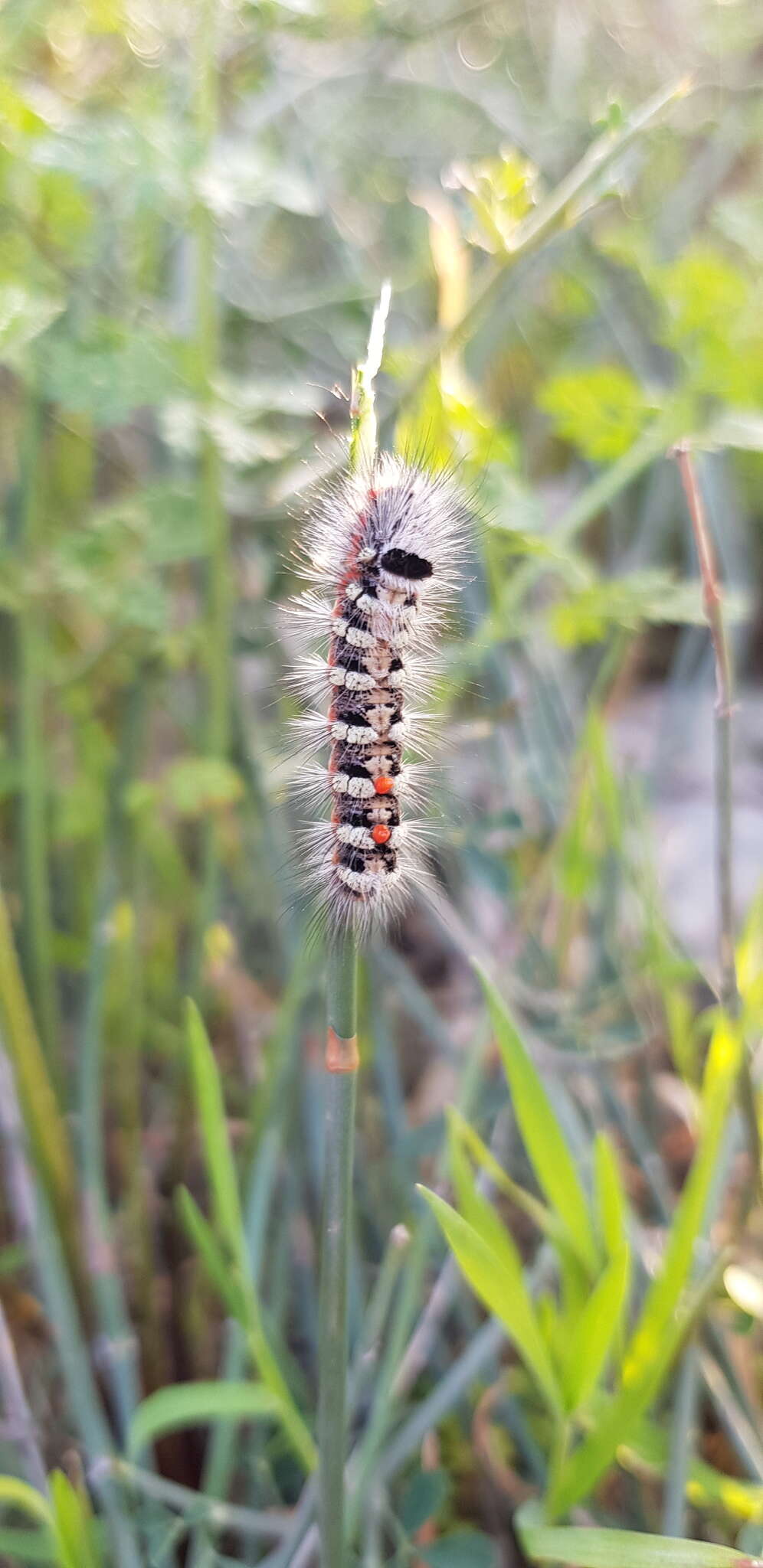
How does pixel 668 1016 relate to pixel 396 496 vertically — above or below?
below

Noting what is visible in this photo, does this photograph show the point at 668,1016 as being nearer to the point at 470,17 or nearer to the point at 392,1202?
the point at 392,1202

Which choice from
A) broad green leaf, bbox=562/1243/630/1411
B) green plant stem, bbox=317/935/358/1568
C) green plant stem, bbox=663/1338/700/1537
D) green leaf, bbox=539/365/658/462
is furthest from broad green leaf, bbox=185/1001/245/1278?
green leaf, bbox=539/365/658/462

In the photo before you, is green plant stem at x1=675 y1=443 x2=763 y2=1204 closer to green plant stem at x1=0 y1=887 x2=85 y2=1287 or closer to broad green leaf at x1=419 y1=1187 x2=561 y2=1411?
broad green leaf at x1=419 y1=1187 x2=561 y2=1411

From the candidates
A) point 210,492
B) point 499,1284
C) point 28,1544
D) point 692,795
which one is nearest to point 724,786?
point 499,1284

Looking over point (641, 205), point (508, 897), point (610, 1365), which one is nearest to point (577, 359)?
→ point (641, 205)

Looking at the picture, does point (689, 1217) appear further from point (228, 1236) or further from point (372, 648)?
point (372, 648)

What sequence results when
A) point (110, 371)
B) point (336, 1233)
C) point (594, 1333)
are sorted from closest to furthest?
point (336, 1233), point (594, 1333), point (110, 371)

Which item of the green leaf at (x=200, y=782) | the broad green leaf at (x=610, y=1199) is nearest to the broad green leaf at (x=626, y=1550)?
the broad green leaf at (x=610, y=1199)
